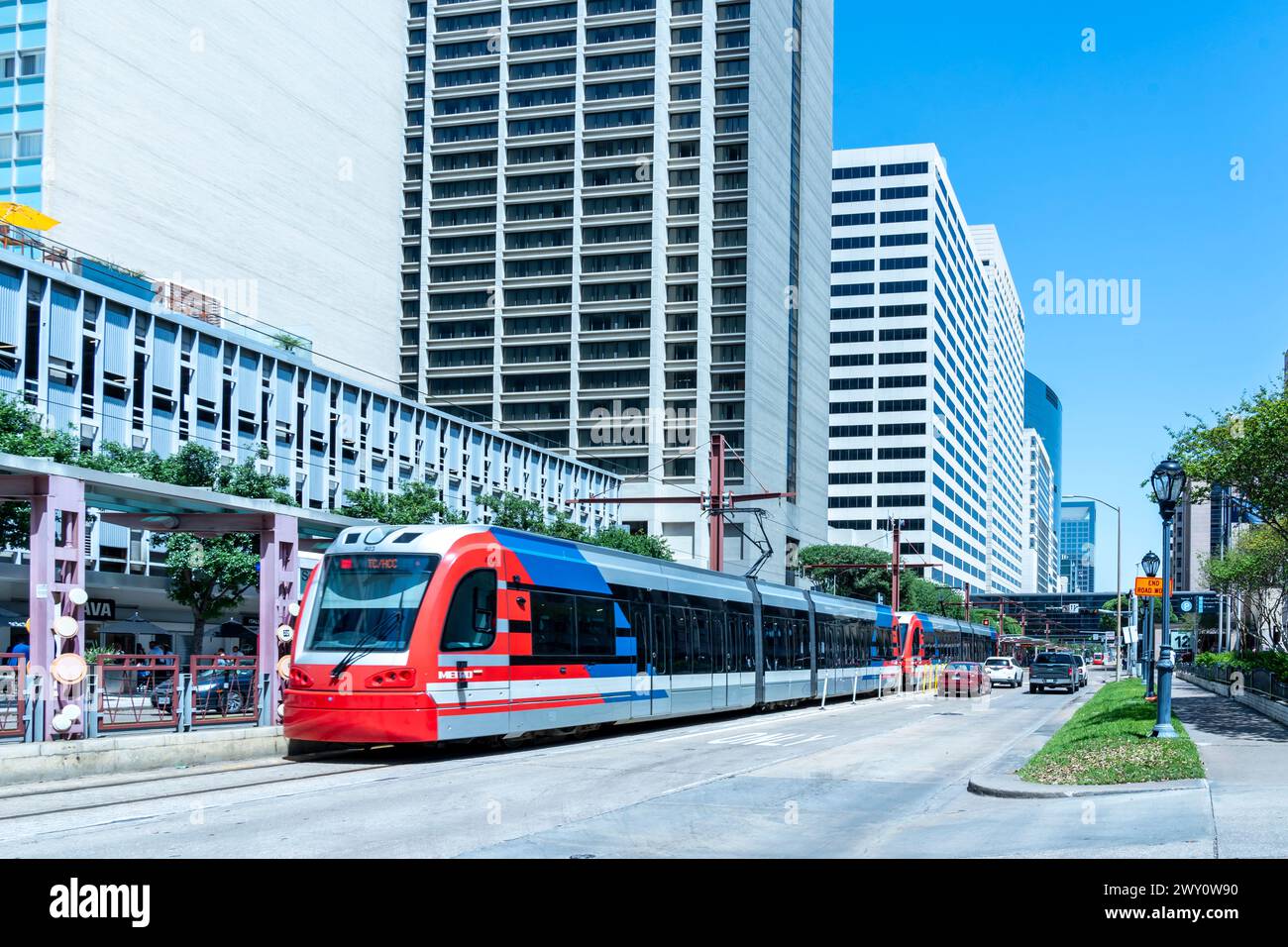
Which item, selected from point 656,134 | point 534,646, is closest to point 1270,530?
point 534,646

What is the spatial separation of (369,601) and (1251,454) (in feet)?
51.8

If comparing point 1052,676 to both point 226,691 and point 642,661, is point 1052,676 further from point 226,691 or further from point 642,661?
point 226,691

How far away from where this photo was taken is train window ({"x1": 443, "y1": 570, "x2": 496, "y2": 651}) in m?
18.7

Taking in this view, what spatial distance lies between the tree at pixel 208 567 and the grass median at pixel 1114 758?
2720 centimetres

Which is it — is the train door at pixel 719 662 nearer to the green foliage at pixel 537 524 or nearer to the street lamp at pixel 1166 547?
the street lamp at pixel 1166 547

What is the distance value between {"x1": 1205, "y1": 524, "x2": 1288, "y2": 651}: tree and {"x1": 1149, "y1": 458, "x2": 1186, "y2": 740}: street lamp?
26819 mm

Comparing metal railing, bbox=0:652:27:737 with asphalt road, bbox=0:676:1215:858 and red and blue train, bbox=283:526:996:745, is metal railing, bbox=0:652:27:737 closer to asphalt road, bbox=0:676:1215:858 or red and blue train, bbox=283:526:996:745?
asphalt road, bbox=0:676:1215:858

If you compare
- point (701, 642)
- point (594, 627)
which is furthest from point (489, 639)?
point (701, 642)

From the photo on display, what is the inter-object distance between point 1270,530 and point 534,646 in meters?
38.4

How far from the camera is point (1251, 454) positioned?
910 inches

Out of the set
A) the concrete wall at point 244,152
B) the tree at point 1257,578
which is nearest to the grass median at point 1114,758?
the tree at point 1257,578
